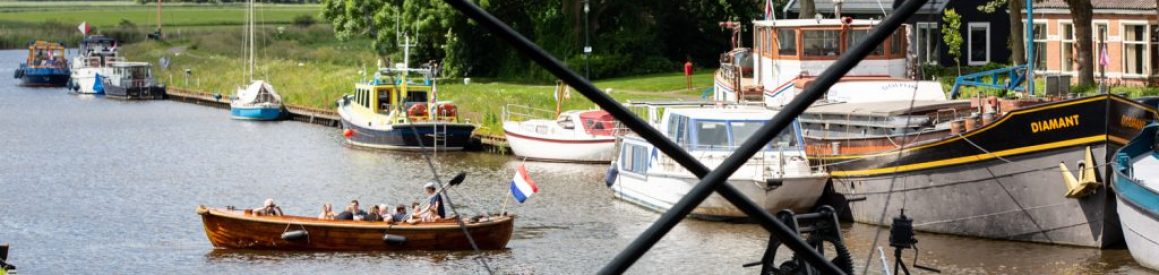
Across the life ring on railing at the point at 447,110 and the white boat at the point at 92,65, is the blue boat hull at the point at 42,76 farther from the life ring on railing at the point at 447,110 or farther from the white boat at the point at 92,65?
the life ring on railing at the point at 447,110

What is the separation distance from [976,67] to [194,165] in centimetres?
2441

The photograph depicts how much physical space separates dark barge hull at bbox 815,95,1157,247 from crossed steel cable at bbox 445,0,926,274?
22.6m

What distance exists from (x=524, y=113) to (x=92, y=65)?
48.5 metres

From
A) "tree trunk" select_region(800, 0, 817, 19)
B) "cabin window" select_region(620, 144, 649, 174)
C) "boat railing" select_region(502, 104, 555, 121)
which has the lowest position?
"cabin window" select_region(620, 144, 649, 174)

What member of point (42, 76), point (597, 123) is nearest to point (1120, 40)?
point (597, 123)

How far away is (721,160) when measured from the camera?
32.9m

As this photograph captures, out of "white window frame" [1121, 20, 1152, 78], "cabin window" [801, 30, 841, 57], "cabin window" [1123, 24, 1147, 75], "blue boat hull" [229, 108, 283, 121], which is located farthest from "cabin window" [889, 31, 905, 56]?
"blue boat hull" [229, 108, 283, 121]

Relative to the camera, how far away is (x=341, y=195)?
42.6 metres

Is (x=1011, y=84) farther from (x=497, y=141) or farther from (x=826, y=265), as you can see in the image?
(x=826, y=265)

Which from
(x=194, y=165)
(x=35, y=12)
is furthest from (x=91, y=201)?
(x=35, y=12)

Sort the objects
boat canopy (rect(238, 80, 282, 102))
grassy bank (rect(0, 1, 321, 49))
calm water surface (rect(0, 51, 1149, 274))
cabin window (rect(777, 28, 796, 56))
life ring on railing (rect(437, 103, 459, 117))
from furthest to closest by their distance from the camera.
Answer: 1. grassy bank (rect(0, 1, 321, 49))
2. boat canopy (rect(238, 80, 282, 102))
3. life ring on railing (rect(437, 103, 459, 117))
4. cabin window (rect(777, 28, 796, 56))
5. calm water surface (rect(0, 51, 1149, 274))

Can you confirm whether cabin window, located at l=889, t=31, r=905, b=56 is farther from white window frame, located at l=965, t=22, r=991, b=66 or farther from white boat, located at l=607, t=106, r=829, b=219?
white window frame, located at l=965, t=22, r=991, b=66

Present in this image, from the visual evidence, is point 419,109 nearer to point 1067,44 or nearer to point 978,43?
point 978,43

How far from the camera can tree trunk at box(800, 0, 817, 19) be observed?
187ft
